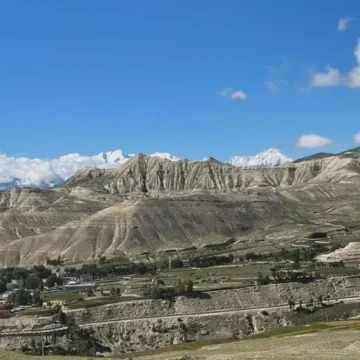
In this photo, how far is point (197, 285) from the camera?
137375 millimetres

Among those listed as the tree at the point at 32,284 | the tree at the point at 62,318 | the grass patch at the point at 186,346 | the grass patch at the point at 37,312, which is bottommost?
the grass patch at the point at 186,346

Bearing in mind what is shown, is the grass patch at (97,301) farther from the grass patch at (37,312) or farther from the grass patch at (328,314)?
the grass patch at (328,314)

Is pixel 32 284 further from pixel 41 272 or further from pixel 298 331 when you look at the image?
pixel 298 331

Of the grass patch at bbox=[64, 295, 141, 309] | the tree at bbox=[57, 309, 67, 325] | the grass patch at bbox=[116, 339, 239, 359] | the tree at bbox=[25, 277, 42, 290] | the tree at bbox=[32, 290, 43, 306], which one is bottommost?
the grass patch at bbox=[116, 339, 239, 359]

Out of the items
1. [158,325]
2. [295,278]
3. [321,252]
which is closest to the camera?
[158,325]

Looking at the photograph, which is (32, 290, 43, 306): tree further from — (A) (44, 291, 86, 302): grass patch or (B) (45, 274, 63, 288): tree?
(B) (45, 274, 63, 288): tree

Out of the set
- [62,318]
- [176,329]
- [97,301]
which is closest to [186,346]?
[176,329]

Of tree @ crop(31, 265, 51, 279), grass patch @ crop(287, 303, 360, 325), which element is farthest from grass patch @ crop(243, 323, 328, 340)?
tree @ crop(31, 265, 51, 279)

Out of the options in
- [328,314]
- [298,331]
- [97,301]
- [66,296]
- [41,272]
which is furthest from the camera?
[41,272]

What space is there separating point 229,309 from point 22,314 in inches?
1486

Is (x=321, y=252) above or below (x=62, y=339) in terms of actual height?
above

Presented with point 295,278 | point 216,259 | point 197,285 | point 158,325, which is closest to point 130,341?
point 158,325

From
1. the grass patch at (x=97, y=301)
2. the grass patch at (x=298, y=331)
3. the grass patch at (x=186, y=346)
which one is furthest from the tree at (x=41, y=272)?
the grass patch at (x=298, y=331)

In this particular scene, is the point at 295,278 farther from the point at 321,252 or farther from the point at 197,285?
the point at 321,252
